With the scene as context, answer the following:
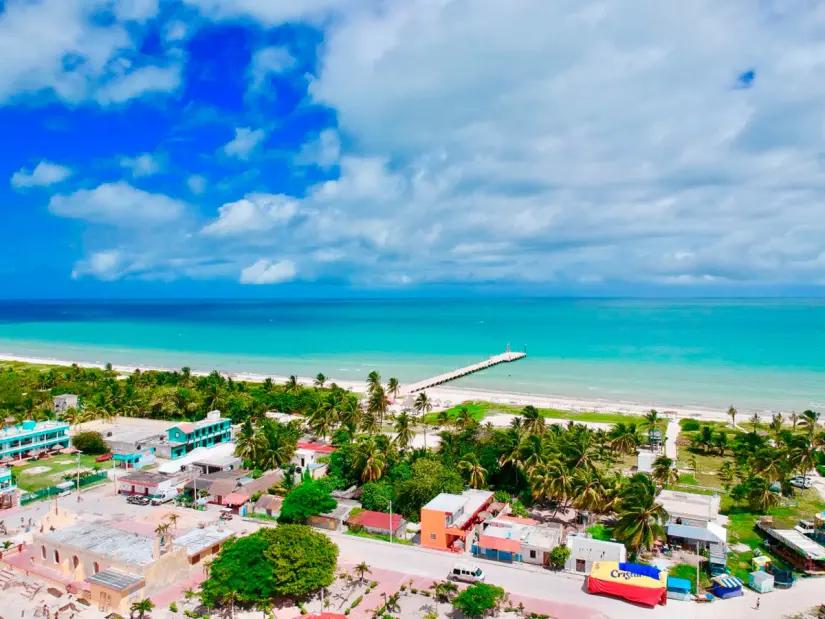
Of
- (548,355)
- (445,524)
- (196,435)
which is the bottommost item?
(445,524)

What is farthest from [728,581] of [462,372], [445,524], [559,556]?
[462,372]

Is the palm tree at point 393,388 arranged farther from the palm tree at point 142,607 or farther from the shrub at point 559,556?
the palm tree at point 142,607

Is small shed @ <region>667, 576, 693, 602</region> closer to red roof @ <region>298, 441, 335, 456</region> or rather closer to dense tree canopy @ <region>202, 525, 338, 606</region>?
dense tree canopy @ <region>202, 525, 338, 606</region>

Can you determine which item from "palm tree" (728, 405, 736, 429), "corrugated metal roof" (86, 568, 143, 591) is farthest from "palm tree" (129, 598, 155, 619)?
"palm tree" (728, 405, 736, 429)

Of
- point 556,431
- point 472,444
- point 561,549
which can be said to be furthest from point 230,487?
point 556,431

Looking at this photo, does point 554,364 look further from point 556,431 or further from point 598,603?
point 598,603

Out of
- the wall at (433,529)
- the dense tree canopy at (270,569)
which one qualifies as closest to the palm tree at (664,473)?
the wall at (433,529)

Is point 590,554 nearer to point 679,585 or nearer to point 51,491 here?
point 679,585
